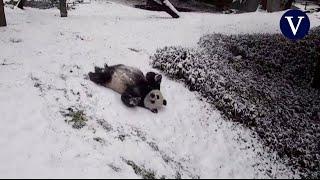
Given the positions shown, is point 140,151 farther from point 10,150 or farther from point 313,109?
point 313,109

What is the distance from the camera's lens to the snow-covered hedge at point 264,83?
29.9 feet

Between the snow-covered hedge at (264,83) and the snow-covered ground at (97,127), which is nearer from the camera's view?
the snow-covered ground at (97,127)

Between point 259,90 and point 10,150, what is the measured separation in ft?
22.0

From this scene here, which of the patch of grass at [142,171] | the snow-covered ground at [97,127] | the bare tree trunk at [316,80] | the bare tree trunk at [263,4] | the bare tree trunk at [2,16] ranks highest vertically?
the bare tree trunk at [263,4]

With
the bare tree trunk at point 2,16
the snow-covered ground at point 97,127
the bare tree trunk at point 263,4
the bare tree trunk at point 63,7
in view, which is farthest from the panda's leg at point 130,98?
the bare tree trunk at point 263,4

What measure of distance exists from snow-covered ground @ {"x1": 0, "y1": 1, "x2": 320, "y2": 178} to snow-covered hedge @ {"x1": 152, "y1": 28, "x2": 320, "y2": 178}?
0.47 m

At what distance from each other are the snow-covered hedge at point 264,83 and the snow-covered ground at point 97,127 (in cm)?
47

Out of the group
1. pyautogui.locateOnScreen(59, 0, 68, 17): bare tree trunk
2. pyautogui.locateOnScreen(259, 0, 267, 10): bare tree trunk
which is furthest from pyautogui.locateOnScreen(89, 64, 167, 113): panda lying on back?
pyautogui.locateOnScreen(259, 0, 267, 10): bare tree trunk

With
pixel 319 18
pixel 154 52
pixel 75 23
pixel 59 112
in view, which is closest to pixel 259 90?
pixel 154 52

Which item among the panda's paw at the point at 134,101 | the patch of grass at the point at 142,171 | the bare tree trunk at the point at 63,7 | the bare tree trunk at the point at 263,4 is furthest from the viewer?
the bare tree trunk at the point at 263,4

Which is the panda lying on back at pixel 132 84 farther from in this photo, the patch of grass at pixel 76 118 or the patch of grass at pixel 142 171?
the patch of grass at pixel 142 171

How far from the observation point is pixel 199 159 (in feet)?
26.0

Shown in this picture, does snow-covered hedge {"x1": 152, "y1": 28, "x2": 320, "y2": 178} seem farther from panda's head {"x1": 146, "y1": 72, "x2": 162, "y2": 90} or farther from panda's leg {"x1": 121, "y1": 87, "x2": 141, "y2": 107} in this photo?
panda's leg {"x1": 121, "y1": 87, "x2": 141, "y2": 107}

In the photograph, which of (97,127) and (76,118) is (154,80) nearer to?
(97,127)
